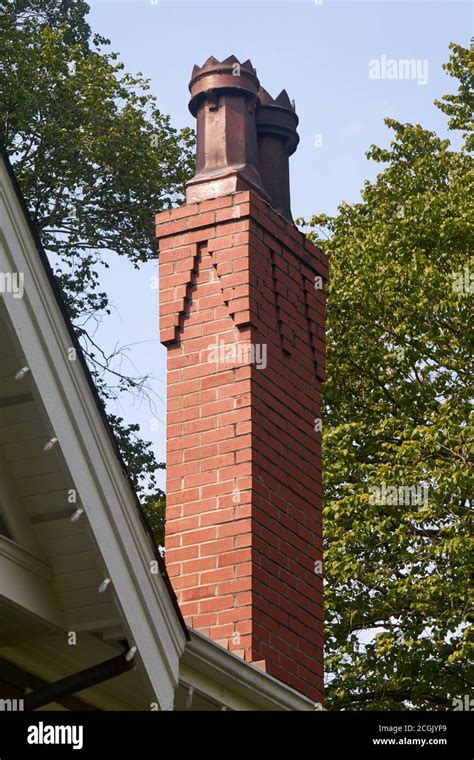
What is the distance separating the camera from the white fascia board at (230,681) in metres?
7.25

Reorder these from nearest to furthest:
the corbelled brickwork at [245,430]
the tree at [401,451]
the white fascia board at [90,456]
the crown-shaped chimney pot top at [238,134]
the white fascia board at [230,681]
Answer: the white fascia board at [90,456] < the white fascia board at [230,681] < the corbelled brickwork at [245,430] < the crown-shaped chimney pot top at [238,134] < the tree at [401,451]

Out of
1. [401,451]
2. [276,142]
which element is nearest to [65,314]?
[276,142]

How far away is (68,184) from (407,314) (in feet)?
19.8

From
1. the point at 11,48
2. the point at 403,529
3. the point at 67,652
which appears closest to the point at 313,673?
the point at 67,652

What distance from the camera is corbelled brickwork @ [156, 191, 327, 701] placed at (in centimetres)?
855

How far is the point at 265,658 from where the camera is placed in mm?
8391

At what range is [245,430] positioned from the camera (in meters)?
8.77

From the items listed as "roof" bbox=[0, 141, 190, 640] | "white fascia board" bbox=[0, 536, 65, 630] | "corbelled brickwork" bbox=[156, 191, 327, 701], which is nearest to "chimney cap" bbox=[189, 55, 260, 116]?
"corbelled brickwork" bbox=[156, 191, 327, 701]

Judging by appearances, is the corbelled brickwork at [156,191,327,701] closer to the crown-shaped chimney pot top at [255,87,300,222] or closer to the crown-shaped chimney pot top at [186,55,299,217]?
the crown-shaped chimney pot top at [186,55,299,217]

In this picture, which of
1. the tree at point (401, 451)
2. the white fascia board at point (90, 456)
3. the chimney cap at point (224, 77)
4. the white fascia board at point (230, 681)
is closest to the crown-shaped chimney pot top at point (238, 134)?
the chimney cap at point (224, 77)

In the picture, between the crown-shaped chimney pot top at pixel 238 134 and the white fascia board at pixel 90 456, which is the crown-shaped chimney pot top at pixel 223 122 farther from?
the white fascia board at pixel 90 456

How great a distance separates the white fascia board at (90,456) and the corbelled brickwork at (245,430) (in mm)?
1748

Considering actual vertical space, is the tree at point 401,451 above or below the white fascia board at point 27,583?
above

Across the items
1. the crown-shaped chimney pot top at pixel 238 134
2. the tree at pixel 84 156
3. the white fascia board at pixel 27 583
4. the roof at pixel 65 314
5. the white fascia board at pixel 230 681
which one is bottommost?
the white fascia board at pixel 230 681
